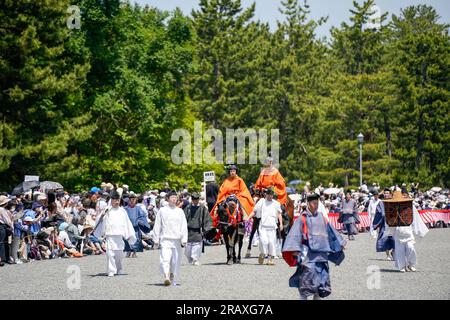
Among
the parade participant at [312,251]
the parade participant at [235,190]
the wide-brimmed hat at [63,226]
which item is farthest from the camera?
the wide-brimmed hat at [63,226]

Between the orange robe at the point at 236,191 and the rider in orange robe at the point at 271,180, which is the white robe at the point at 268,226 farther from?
the rider in orange robe at the point at 271,180

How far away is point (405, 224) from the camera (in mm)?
20969

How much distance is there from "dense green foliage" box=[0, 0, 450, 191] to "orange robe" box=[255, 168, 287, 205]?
15962 mm

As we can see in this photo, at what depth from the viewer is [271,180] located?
26141 mm

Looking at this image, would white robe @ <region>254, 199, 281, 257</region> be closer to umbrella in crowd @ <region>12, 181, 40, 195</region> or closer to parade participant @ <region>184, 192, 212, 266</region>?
parade participant @ <region>184, 192, 212, 266</region>

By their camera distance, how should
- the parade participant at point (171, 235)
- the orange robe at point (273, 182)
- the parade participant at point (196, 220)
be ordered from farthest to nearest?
1. the orange robe at point (273, 182)
2. the parade participant at point (196, 220)
3. the parade participant at point (171, 235)

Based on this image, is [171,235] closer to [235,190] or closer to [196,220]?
[196,220]

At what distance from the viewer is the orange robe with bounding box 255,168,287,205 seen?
2602cm

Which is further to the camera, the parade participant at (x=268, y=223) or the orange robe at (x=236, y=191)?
the orange robe at (x=236, y=191)

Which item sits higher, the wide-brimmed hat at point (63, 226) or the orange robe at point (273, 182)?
the orange robe at point (273, 182)

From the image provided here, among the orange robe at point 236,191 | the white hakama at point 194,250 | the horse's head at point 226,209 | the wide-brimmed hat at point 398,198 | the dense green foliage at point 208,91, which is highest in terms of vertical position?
the dense green foliage at point 208,91

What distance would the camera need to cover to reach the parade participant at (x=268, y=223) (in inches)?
936

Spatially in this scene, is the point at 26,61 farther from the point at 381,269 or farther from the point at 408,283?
the point at 408,283

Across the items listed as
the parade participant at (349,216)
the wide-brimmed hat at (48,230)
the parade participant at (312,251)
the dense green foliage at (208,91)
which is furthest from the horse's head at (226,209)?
the dense green foliage at (208,91)
